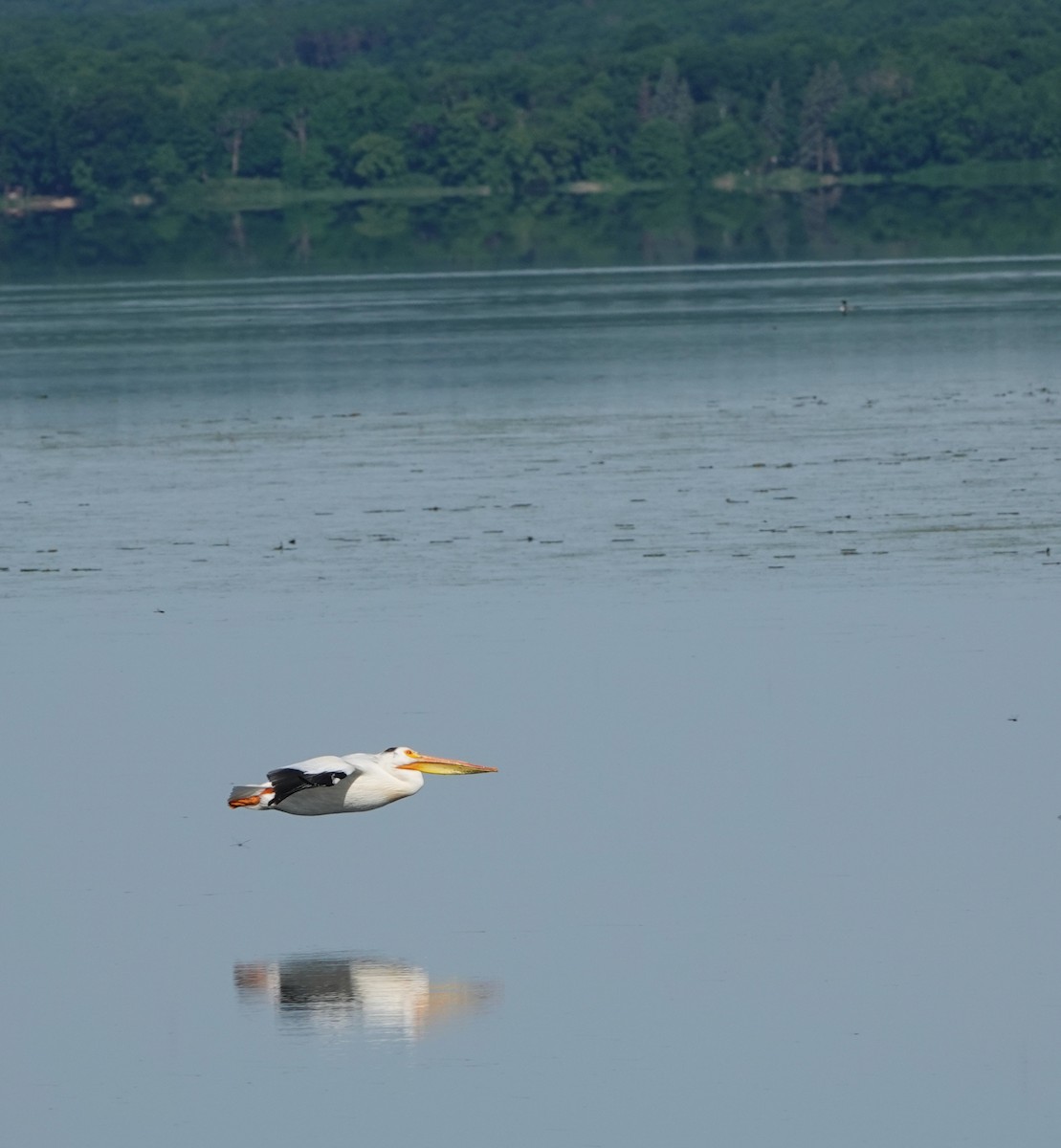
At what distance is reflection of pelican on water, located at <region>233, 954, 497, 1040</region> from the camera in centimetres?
1074

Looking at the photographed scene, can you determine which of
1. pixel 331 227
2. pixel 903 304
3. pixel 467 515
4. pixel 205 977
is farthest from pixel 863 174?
pixel 205 977

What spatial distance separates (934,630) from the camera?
17109 mm

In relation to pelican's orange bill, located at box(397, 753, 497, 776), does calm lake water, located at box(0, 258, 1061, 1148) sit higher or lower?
lower

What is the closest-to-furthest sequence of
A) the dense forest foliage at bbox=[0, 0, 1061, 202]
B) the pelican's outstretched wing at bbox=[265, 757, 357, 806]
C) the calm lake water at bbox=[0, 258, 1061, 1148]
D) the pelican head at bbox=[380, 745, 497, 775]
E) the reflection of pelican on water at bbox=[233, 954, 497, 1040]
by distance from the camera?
1. the calm lake water at bbox=[0, 258, 1061, 1148]
2. the reflection of pelican on water at bbox=[233, 954, 497, 1040]
3. the pelican's outstretched wing at bbox=[265, 757, 357, 806]
4. the pelican head at bbox=[380, 745, 497, 775]
5. the dense forest foliage at bbox=[0, 0, 1061, 202]

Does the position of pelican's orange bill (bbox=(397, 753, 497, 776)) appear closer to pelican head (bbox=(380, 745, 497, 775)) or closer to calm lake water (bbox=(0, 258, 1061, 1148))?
pelican head (bbox=(380, 745, 497, 775))

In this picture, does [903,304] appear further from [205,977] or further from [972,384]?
[205,977]

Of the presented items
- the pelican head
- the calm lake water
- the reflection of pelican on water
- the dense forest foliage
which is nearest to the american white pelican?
the pelican head

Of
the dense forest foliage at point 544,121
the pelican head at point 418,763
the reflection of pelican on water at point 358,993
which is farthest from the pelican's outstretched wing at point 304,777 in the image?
the dense forest foliage at point 544,121

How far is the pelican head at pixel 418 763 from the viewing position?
1244 centimetres

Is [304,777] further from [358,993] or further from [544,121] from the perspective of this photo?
[544,121]

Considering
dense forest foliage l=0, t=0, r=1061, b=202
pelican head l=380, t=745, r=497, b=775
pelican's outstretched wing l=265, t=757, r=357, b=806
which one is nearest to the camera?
pelican's outstretched wing l=265, t=757, r=357, b=806

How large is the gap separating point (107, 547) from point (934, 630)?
7.45 m

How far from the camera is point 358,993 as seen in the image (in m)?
11.0

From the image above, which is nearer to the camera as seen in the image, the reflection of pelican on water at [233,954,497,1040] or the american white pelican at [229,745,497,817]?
the reflection of pelican on water at [233,954,497,1040]
